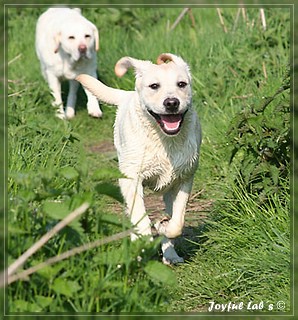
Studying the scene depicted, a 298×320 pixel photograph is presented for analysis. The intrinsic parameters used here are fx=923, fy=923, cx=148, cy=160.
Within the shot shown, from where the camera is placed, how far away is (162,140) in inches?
220

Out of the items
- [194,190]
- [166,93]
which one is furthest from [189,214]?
[166,93]

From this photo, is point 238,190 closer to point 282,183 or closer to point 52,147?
point 282,183

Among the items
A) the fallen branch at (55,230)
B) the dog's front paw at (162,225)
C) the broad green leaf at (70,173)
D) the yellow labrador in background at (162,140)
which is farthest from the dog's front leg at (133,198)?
the fallen branch at (55,230)

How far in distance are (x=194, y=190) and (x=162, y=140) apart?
1587mm

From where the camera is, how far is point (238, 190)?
5.86m

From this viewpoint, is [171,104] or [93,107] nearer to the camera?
[171,104]

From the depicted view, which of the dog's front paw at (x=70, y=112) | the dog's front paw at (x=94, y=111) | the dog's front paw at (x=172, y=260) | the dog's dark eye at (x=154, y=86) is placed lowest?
the dog's front paw at (x=70, y=112)

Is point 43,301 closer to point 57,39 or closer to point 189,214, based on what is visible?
point 189,214

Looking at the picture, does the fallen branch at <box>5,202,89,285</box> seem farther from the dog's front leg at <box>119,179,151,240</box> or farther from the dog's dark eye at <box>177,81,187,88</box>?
the dog's dark eye at <box>177,81,187,88</box>

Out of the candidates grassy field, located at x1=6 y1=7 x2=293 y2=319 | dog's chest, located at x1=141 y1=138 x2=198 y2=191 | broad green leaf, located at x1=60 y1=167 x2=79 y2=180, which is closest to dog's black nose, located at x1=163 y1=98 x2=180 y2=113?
dog's chest, located at x1=141 y1=138 x2=198 y2=191

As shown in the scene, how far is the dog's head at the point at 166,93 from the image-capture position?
17.5ft

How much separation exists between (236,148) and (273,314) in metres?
1.45

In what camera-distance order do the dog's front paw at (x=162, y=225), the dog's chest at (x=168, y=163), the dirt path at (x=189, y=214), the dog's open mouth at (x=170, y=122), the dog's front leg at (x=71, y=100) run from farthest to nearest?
the dog's front leg at (x=71, y=100)
the dirt path at (x=189, y=214)
the dog's front paw at (x=162, y=225)
the dog's chest at (x=168, y=163)
the dog's open mouth at (x=170, y=122)

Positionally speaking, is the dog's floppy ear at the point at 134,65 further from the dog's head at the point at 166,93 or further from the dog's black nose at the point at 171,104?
the dog's black nose at the point at 171,104
